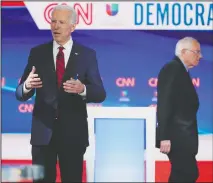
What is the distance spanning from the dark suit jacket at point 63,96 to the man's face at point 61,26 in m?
0.07

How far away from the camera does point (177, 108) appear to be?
284cm

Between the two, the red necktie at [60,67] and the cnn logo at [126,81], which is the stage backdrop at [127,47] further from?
the red necktie at [60,67]

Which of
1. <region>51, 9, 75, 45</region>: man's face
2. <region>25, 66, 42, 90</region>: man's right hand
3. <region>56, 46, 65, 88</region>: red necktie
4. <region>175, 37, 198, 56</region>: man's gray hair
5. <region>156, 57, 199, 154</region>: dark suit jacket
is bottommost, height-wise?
<region>156, 57, 199, 154</region>: dark suit jacket

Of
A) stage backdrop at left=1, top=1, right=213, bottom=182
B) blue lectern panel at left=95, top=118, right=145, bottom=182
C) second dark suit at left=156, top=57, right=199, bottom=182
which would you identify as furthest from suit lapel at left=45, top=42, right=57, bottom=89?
second dark suit at left=156, top=57, right=199, bottom=182

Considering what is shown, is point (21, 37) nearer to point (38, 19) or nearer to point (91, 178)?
point (38, 19)

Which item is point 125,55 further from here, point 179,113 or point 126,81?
point 179,113

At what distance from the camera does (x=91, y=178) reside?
2.94m

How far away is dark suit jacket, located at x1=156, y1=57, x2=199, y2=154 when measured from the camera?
9.30ft

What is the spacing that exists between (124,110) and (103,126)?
0.57 ft

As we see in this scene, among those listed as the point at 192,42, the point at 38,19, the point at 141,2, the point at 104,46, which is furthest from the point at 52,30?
the point at 192,42

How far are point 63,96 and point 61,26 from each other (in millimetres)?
468

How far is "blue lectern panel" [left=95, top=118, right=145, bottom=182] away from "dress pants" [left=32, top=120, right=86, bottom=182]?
14 cm

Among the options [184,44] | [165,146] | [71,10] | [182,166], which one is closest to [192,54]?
[184,44]

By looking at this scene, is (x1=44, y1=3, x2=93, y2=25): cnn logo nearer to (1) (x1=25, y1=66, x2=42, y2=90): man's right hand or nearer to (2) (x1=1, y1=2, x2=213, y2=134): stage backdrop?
(2) (x1=1, y1=2, x2=213, y2=134): stage backdrop
